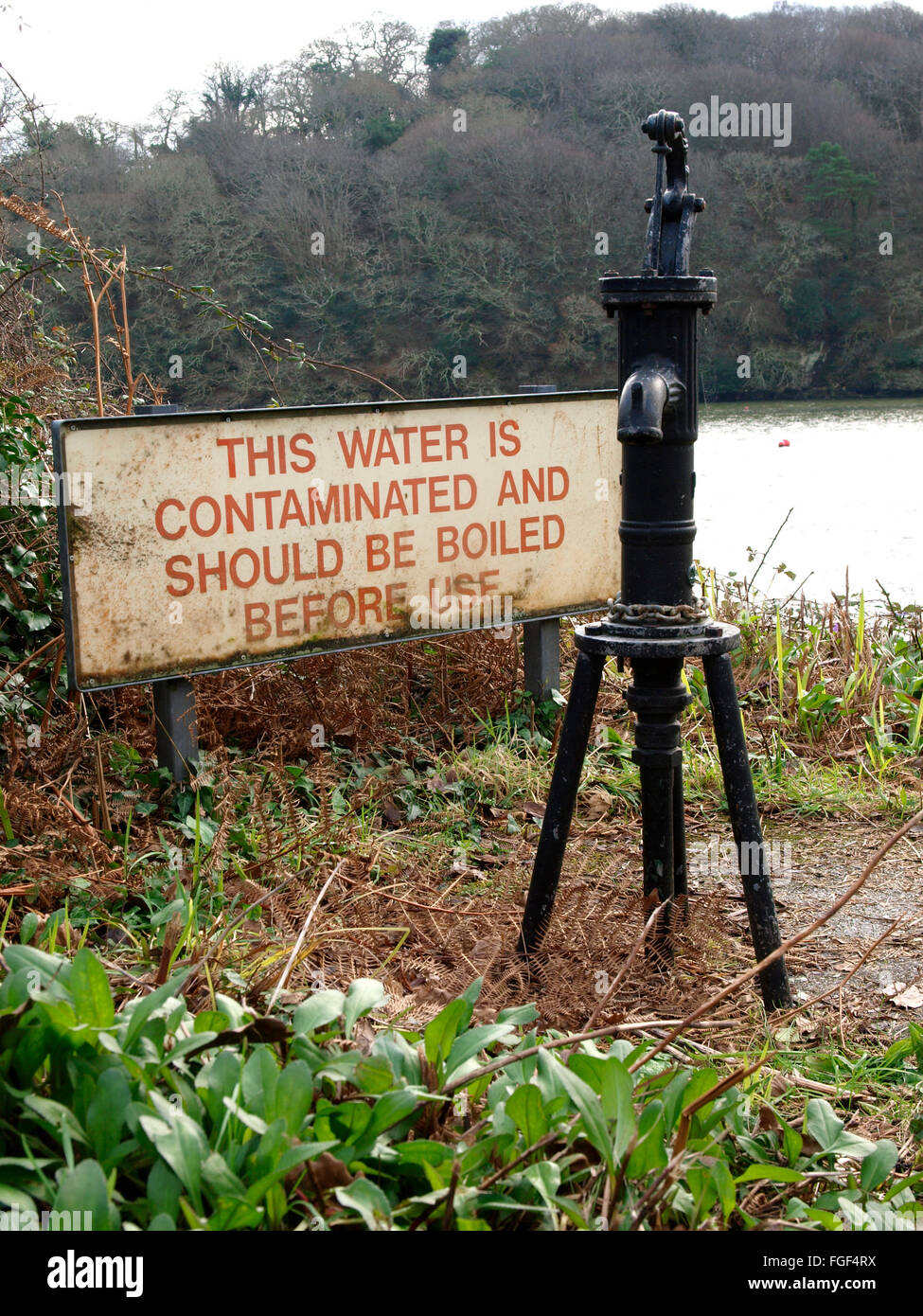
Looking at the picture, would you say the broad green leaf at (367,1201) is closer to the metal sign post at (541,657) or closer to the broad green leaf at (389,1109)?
the broad green leaf at (389,1109)

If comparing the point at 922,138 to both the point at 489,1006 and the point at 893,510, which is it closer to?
the point at 893,510

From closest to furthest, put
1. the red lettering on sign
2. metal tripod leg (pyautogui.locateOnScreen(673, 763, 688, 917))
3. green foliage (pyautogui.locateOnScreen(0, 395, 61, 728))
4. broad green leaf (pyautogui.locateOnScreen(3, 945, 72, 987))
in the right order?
broad green leaf (pyautogui.locateOnScreen(3, 945, 72, 987)) < metal tripod leg (pyautogui.locateOnScreen(673, 763, 688, 917)) < the red lettering on sign < green foliage (pyautogui.locateOnScreen(0, 395, 61, 728))

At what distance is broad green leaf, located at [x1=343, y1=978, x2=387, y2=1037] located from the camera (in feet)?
5.70

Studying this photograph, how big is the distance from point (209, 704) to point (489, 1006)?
6.48ft

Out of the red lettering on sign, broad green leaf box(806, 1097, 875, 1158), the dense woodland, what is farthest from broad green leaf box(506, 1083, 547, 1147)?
the dense woodland

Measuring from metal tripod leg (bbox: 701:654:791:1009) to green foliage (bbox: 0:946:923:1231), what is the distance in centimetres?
66

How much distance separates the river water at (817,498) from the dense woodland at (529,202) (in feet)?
10.8

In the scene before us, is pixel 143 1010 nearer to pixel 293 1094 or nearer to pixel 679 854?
pixel 293 1094

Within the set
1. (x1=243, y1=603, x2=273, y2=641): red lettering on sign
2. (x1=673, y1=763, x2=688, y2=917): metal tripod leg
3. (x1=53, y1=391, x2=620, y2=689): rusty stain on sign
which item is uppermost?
(x1=53, y1=391, x2=620, y2=689): rusty stain on sign

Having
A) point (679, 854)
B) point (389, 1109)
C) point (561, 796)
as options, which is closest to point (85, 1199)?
point (389, 1109)

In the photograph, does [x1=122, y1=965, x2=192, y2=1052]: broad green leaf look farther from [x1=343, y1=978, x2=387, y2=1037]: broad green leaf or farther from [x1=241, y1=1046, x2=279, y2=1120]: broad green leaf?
[x1=343, y1=978, x2=387, y2=1037]: broad green leaf

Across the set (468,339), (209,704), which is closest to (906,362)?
(468,339)

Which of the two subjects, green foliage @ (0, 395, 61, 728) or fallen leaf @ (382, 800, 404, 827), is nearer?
fallen leaf @ (382, 800, 404, 827)

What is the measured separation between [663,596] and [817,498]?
11.5 m
